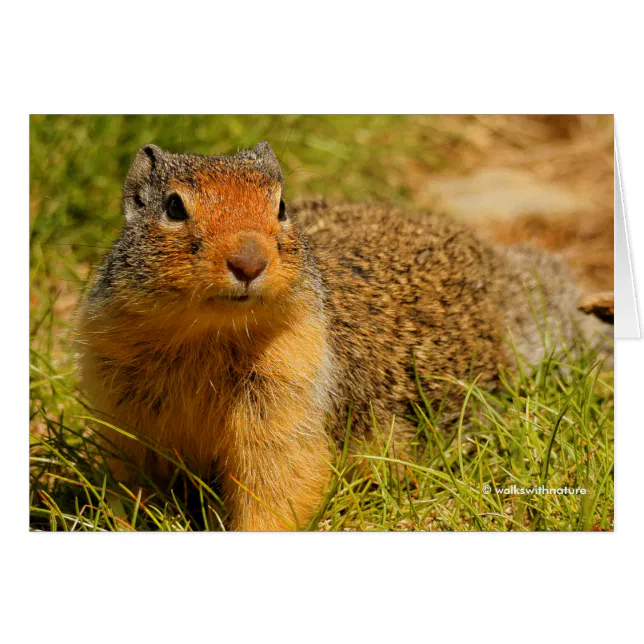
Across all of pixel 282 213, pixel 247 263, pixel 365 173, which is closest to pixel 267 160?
pixel 282 213

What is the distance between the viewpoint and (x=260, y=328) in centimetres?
Answer: 328

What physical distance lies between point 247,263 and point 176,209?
1.51 ft

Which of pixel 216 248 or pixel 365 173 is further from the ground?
pixel 365 173

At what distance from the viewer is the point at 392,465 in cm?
379

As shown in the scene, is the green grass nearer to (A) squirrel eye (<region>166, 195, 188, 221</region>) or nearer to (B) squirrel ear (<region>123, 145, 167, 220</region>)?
(B) squirrel ear (<region>123, 145, 167, 220</region>)

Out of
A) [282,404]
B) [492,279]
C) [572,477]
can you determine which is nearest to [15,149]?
[282,404]

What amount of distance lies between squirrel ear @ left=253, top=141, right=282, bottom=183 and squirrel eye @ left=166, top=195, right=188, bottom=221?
405 mm

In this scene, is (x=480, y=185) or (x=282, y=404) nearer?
(x=282, y=404)

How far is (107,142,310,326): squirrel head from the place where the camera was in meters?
2.84

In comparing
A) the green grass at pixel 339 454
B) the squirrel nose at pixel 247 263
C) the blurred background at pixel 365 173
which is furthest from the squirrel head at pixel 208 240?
the blurred background at pixel 365 173

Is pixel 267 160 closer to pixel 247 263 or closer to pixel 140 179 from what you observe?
pixel 140 179

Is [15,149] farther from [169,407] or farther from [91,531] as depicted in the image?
[91,531]

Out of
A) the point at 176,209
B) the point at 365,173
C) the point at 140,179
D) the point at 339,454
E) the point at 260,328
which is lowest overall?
the point at 339,454

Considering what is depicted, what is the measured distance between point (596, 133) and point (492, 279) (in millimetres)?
1149
